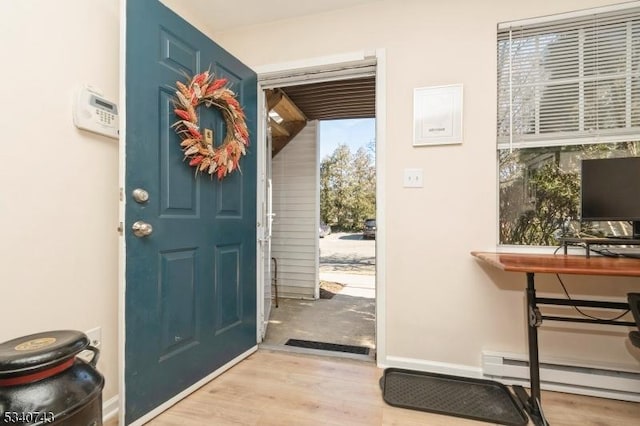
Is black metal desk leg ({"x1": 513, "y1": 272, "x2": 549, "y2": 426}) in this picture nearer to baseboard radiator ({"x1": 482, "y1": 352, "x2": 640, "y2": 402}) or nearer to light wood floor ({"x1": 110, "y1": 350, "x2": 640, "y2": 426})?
light wood floor ({"x1": 110, "y1": 350, "x2": 640, "y2": 426})

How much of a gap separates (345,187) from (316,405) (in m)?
3.44

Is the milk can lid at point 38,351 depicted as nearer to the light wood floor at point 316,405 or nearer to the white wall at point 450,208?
the light wood floor at point 316,405

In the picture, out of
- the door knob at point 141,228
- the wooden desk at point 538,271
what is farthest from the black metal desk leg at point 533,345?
the door knob at point 141,228

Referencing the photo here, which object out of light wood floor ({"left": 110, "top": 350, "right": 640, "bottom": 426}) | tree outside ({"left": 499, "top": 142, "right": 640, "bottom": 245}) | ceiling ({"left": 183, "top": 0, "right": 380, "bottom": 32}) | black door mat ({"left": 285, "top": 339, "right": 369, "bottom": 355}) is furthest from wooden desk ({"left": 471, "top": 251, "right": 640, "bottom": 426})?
ceiling ({"left": 183, "top": 0, "right": 380, "bottom": 32})

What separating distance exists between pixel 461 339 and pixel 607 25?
212 cm

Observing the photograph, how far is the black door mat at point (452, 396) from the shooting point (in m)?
1.59

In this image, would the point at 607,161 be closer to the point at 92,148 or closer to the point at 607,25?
the point at 607,25

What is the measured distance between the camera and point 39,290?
50.9 inches

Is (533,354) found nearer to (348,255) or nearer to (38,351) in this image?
(38,351)

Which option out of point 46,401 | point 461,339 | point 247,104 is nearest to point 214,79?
point 247,104

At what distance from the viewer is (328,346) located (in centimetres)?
255

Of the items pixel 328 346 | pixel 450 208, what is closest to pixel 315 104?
pixel 450 208

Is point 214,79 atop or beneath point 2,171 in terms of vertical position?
atop

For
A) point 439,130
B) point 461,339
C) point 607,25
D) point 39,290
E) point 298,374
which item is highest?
point 607,25
